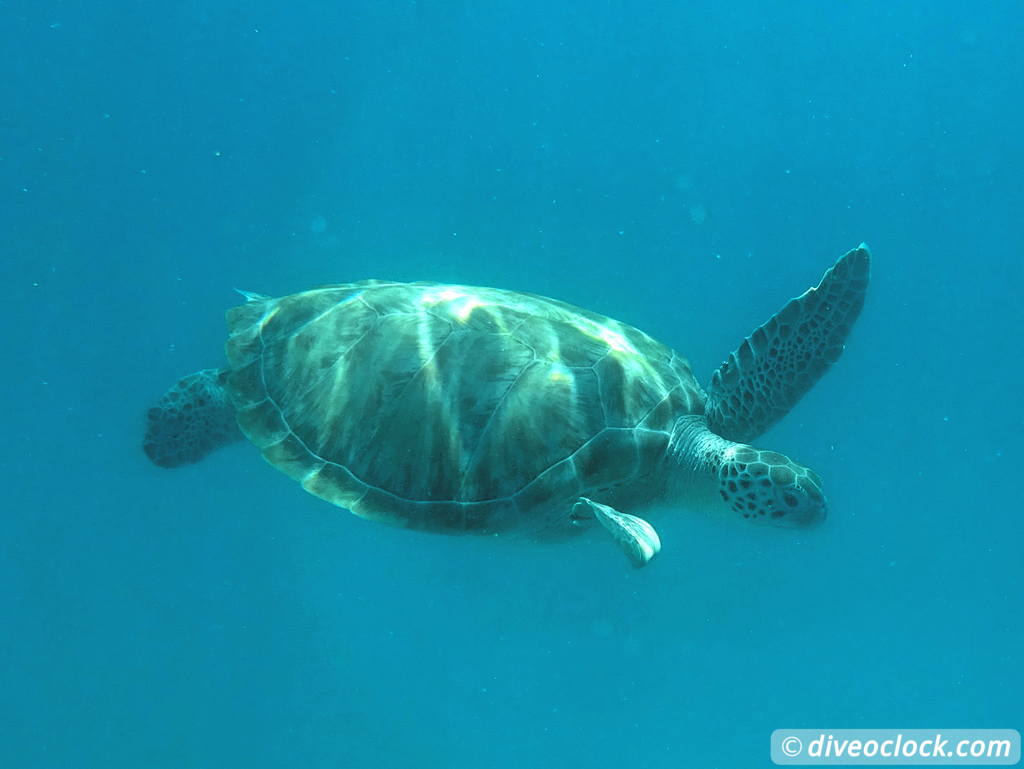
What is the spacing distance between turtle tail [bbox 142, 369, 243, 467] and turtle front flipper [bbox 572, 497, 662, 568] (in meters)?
3.52

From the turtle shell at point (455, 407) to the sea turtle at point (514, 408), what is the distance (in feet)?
0.03

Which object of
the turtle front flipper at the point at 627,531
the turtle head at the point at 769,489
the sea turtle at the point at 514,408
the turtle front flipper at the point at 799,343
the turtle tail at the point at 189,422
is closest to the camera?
the turtle front flipper at the point at 627,531

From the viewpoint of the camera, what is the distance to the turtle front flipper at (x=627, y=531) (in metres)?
3.46

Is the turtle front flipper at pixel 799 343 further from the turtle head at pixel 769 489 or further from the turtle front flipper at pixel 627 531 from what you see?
the turtle front flipper at pixel 627 531

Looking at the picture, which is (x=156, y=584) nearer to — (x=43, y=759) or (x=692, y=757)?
(x=43, y=759)

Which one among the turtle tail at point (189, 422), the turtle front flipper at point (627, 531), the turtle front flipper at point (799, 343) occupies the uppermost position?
the turtle front flipper at point (799, 343)

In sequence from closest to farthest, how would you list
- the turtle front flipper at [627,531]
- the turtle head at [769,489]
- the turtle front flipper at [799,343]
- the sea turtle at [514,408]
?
the turtle front flipper at [627,531]
the turtle head at [769,489]
the sea turtle at [514,408]
the turtle front flipper at [799,343]

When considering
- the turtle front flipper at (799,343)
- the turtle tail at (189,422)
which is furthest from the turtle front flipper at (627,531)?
the turtle tail at (189,422)

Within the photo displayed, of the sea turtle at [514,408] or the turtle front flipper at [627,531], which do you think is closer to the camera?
the turtle front flipper at [627,531]

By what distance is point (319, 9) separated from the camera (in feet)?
46.5

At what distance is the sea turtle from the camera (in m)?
3.99

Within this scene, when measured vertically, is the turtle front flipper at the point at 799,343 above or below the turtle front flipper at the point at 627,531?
above

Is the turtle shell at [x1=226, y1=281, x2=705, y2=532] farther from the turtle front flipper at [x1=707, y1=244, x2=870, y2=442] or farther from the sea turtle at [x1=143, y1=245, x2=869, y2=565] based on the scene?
the turtle front flipper at [x1=707, y1=244, x2=870, y2=442]

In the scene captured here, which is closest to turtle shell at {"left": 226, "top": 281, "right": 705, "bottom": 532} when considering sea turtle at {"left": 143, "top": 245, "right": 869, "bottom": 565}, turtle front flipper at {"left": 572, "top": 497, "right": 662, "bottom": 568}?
sea turtle at {"left": 143, "top": 245, "right": 869, "bottom": 565}
